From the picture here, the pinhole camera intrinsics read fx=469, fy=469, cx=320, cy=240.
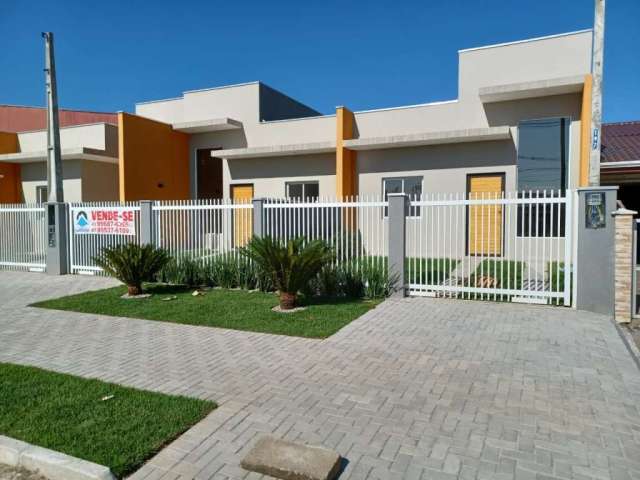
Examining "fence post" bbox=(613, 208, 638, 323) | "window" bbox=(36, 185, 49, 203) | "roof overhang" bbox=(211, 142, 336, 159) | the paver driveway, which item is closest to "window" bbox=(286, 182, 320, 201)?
"roof overhang" bbox=(211, 142, 336, 159)

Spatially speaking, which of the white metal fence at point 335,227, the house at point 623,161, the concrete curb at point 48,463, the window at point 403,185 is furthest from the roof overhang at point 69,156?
the house at point 623,161

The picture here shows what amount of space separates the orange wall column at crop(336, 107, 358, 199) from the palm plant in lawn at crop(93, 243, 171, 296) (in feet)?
20.6

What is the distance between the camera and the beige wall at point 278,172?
626 inches

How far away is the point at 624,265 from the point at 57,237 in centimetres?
1330

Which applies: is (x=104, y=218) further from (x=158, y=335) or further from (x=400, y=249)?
(x=400, y=249)

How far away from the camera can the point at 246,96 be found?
17.3 metres

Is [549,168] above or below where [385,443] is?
above

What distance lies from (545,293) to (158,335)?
6423mm

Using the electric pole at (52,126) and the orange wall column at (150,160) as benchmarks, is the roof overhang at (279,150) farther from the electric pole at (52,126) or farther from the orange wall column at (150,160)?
the electric pole at (52,126)

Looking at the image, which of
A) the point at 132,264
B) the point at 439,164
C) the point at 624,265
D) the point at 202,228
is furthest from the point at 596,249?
the point at 132,264

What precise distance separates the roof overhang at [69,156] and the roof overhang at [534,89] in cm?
1318

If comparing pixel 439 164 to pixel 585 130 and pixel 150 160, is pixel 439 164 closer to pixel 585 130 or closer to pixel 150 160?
pixel 585 130

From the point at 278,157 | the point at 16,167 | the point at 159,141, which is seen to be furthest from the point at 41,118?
the point at 278,157

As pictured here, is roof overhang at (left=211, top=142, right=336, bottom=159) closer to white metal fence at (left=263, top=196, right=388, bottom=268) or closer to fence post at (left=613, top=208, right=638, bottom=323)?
white metal fence at (left=263, top=196, right=388, bottom=268)
